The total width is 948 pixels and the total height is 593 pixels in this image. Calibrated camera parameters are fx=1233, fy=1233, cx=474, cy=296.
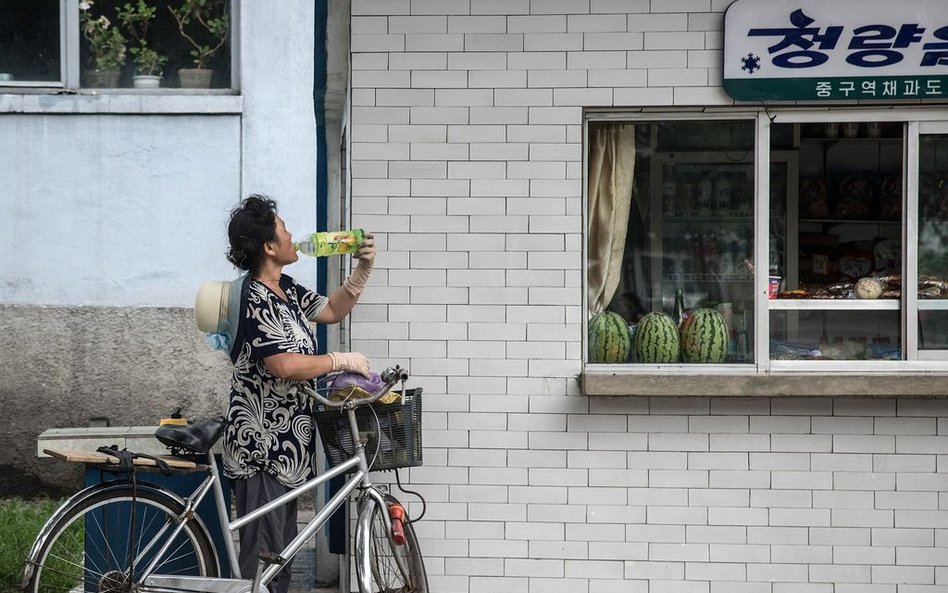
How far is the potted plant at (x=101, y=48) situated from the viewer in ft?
31.7

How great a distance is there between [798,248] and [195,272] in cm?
511

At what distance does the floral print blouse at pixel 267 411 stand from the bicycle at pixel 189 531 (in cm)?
12

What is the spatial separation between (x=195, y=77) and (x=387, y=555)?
5467 millimetres

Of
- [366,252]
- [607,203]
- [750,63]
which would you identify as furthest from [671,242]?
[366,252]

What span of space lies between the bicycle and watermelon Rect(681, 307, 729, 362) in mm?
1497

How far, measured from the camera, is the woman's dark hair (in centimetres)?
524

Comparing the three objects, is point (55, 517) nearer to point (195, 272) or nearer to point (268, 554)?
point (268, 554)

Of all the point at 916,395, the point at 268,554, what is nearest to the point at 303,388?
the point at 268,554

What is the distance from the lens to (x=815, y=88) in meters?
5.75

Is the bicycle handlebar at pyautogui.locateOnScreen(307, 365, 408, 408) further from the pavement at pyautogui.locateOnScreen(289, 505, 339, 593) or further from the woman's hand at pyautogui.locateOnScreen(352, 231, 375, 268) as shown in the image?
the pavement at pyautogui.locateOnScreen(289, 505, 339, 593)

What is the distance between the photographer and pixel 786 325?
5969mm

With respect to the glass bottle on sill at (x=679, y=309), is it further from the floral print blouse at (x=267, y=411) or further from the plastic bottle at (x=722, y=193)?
the floral print blouse at (x=267, y=411)

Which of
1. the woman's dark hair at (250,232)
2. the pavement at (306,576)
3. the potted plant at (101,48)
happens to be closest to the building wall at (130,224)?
the potted plant at (101,48)

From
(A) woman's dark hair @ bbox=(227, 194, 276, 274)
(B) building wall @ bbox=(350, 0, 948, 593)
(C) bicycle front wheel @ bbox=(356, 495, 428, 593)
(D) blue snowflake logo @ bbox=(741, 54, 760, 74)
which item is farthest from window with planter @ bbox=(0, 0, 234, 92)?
(C) bicycle front wheel @ bbox=(356, 495, 428, 593)
